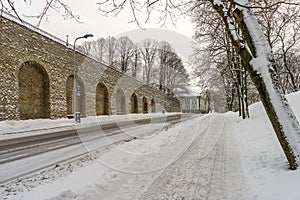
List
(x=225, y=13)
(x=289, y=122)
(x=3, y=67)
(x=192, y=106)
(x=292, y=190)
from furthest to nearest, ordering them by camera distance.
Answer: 1. (x=192, y=106)
2. (x=3, y=67)
3. (x=225, y=13)
4. (x=289, y=122)
5. (x=292, y=190)

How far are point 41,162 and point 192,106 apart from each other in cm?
7316

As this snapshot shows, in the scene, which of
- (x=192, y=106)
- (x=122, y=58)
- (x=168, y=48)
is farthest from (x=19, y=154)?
(x=192, y=106)

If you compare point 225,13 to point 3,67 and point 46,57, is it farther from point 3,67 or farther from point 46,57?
point 46,57

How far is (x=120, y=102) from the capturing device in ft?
126

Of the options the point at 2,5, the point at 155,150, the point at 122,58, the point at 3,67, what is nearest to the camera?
the point at 2,5

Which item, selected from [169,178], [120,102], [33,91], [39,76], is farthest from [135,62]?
[169,178]

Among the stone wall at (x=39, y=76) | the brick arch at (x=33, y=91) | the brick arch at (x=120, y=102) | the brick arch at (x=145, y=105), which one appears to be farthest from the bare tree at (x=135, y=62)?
the brick arch at (x=33, y=91)

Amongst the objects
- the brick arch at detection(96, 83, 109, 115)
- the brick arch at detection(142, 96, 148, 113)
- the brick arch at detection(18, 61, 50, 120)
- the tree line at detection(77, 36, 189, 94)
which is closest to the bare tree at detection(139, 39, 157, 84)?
the tree line at detection(77, 36, 189, 94)

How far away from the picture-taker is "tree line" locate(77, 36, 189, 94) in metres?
57.8

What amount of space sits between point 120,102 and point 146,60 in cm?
2750

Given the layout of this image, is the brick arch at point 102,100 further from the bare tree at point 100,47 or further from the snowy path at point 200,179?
the snowy path at point 200,179

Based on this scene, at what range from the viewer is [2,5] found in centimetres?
409

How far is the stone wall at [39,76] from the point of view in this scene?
680 inches

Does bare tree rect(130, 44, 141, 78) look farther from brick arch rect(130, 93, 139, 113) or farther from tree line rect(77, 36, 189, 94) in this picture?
brick arch rect(130, 93, 139, 113)
